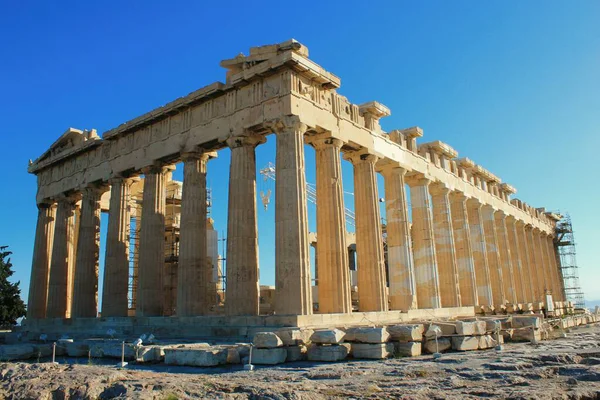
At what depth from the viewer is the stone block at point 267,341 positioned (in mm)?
13406

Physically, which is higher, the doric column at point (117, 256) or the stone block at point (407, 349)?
the doric column at point (117, 256)

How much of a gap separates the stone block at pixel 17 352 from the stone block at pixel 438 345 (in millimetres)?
11977

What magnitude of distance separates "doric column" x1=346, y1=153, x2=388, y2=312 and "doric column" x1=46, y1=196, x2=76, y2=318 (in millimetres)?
17753

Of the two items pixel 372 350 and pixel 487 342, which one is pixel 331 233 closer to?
pixel 487 342

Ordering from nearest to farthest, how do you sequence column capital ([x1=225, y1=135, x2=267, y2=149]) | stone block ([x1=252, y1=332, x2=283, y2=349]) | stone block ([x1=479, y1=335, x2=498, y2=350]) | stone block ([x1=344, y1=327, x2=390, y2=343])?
stone block ([x1=252, y1=332, x2=283, y2=349]) → stone block ([x1=344, y1=327, x2=390, y2=343]) → stone block ([x1=479, y1=335, x2=498, y2=350]) → column capital ([x1=225, y1=135, x2=267, y2=149])

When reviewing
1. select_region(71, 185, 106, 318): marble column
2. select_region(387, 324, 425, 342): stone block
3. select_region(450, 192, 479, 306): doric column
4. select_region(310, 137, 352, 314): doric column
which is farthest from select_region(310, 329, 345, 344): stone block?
select_region(450, 192, 479, 306): doric column

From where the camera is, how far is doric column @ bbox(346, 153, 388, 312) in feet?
75.7

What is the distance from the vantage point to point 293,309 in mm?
18578

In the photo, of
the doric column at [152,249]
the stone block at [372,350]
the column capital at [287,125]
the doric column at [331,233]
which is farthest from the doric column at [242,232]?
the stone block at [372,350]

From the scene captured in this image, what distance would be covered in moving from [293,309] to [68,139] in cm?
2100

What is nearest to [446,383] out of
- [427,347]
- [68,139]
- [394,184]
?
[427,347]

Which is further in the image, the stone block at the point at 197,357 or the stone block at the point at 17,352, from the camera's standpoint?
the stone block at the point at 17,352

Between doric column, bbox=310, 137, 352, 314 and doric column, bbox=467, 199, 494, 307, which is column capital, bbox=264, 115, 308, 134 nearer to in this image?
doric column, bbox=310, 137, 352, 314

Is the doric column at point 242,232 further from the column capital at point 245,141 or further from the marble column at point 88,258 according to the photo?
the marble column at point 88,258
